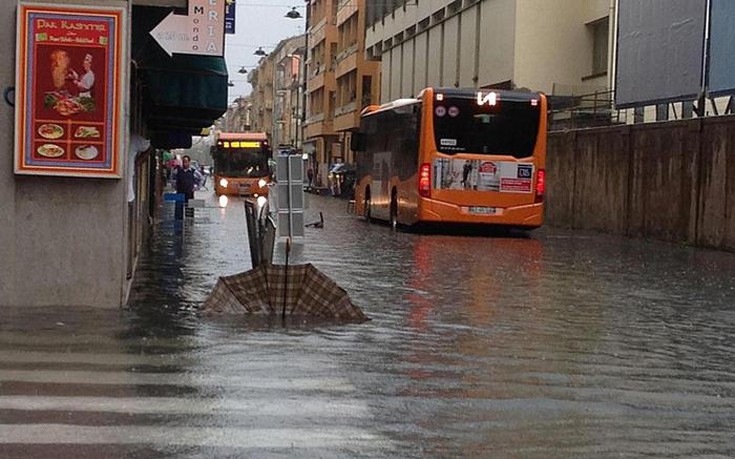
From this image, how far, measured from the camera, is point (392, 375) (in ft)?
30.1

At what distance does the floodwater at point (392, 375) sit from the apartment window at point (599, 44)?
86.2 feet

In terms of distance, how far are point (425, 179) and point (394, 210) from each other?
3408mm

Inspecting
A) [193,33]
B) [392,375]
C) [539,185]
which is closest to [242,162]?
[539,185]

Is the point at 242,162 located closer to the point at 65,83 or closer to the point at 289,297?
the point at 289,297

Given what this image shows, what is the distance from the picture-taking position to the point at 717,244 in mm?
25047

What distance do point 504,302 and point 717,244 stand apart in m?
12.2

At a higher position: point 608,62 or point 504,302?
point 608,62

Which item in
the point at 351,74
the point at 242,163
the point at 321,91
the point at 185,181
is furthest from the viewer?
the point at 321,91

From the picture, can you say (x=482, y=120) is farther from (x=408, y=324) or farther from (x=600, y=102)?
(x=408, y=324)

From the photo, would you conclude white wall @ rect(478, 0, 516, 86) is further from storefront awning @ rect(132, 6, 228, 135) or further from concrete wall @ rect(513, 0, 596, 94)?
storefront awning @ rect(132, 6, 228, 135)

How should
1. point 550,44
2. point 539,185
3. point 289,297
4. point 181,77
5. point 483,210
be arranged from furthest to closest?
point 550,44, point 539,185, point 483,210, point 181,77, point 289,297

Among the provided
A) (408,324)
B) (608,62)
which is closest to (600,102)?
(608,62)

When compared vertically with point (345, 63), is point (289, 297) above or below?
below

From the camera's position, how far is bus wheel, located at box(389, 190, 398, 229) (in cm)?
3034
